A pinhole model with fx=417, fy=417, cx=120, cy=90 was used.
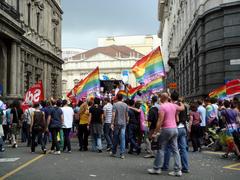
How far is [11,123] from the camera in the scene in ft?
51.3

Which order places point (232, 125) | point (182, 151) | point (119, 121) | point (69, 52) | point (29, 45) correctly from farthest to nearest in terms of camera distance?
1. point (69, 52)
2. point (29, 45)
3. point (119, 121)
4. point (232, 125)
5. point (182, 151)

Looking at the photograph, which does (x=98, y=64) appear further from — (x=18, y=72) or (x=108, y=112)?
(x=108, y=112)

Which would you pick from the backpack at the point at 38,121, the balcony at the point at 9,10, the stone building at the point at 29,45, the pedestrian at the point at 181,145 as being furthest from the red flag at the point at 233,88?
the balcony at the point at 9,10

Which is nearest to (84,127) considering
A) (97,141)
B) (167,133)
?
(97,141)

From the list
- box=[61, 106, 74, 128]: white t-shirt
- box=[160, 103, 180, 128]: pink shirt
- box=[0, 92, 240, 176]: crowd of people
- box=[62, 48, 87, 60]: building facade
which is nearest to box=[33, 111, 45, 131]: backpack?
box=[0, 92, 240, 176]: crowd of people

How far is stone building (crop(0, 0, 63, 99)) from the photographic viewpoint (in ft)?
99.8

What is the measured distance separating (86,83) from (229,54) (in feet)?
26.5

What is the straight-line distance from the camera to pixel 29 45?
119 ft

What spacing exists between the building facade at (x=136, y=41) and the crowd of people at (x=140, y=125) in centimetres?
12708

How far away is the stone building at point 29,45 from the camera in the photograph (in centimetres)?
3042

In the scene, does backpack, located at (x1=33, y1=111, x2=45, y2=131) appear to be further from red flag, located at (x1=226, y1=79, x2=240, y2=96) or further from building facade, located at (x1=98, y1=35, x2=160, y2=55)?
building facade, located at (x1=98, y1=35, x2=160, y2=55)

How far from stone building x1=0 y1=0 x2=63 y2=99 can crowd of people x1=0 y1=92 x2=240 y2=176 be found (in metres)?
15.0

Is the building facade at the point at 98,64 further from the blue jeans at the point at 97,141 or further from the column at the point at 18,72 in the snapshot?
the blue jeans at the point at 97,141

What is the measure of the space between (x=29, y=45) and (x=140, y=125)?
2507 centimetres
